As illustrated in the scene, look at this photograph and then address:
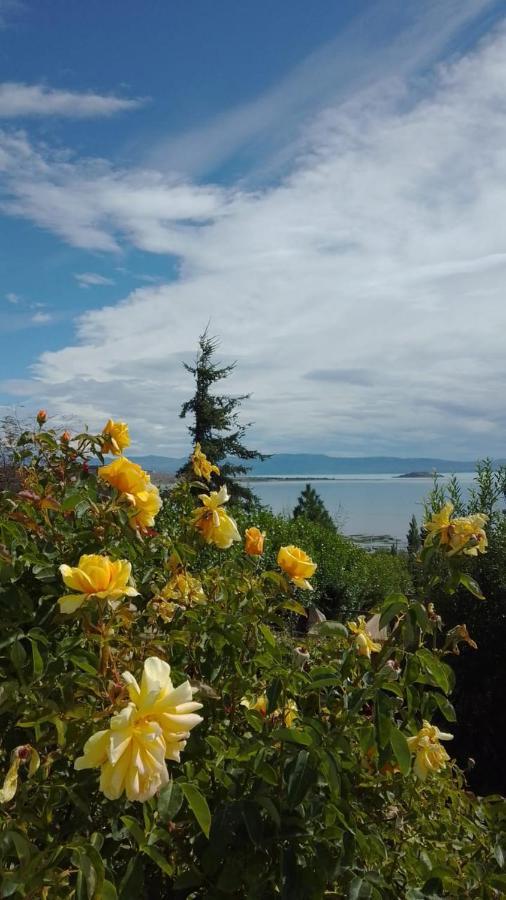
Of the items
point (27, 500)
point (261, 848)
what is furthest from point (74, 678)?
point (27, 500)

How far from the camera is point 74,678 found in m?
1.26

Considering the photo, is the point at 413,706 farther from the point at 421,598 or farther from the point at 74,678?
the point at 74,678

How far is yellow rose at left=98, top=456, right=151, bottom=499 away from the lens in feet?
5.11

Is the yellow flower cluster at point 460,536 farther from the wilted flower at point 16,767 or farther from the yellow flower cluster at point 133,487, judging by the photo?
the wilted flower at point 16,767

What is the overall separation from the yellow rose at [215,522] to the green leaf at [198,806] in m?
0.76

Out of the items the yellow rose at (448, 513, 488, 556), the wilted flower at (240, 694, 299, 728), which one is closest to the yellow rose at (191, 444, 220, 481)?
the wilted flower at (240, 694, 299, 728)

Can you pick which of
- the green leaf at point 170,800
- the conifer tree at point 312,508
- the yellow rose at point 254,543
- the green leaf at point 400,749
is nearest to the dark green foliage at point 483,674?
the yellow rose at point 254,543

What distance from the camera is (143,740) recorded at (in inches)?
40.4

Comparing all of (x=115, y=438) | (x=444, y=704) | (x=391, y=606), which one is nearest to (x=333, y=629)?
(x=391, y=606)

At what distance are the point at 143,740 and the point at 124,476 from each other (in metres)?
0.65

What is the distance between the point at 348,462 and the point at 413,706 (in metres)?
175

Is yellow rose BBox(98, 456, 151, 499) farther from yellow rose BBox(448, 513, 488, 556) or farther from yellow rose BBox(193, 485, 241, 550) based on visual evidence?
yellow rose BBox(448, 513, 488, 556)

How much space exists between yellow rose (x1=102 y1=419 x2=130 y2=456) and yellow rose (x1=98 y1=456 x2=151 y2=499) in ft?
0.94

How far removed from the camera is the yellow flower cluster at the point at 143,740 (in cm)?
102
